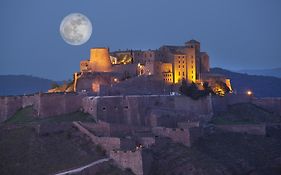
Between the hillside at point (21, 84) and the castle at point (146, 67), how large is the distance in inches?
2732

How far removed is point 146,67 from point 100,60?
4944 millimetres

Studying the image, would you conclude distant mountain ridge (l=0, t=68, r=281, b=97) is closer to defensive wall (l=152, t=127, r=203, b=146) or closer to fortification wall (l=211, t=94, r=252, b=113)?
fortification wall (l=211, t=94, r=252, b=113)

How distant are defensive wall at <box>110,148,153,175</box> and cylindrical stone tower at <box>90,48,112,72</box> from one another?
21503 millimetres

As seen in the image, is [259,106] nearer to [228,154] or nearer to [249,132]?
[249,132]

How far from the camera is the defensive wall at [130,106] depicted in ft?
175

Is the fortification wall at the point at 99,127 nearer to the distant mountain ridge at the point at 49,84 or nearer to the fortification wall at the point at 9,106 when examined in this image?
the fortification wall at the point at 9,106

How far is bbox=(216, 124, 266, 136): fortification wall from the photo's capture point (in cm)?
5447

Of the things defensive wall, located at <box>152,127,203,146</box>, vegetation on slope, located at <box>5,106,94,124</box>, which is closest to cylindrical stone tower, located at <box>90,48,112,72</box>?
vegetation on slope, located at <box>5,106,94,124</box>

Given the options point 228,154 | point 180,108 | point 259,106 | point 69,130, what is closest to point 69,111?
point 69,130

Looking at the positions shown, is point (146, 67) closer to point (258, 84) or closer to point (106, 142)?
point (106, 142)

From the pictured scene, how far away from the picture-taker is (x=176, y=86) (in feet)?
210

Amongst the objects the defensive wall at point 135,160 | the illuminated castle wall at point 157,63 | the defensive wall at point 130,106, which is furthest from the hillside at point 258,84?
the defensive wall at point 135,160

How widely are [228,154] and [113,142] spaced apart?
9631mm

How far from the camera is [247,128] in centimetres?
5459
